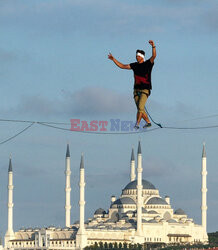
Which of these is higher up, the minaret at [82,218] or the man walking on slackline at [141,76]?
the minaret at [82,218]

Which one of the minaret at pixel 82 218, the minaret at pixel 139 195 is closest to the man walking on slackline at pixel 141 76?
the minaret at pixel 82 218

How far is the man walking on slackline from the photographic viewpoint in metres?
22.9

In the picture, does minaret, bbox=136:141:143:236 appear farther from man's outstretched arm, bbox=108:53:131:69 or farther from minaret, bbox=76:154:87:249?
man's outstretched arm, bbox=108:53:131:69

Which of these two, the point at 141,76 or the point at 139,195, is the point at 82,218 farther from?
the point at 141,76

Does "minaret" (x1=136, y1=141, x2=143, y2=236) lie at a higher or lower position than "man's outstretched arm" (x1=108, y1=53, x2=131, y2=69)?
higher

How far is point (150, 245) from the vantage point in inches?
7726

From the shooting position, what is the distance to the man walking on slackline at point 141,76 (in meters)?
22.9

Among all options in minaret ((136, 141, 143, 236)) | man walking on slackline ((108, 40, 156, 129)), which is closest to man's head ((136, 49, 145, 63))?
man walking on slackline ((108, 40, 156, 129))

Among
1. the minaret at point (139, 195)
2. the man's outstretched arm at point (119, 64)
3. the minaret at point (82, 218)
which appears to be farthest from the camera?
the minaret at point (139, 195)

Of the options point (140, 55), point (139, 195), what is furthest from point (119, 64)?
point (139, 195)

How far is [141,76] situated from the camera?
23141 mm

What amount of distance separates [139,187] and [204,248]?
715 inches

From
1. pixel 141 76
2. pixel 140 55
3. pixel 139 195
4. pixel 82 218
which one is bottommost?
pixel 141 76

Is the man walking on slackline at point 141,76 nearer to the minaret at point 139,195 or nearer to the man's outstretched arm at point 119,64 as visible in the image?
the man's outstretched arm at point 119,64
